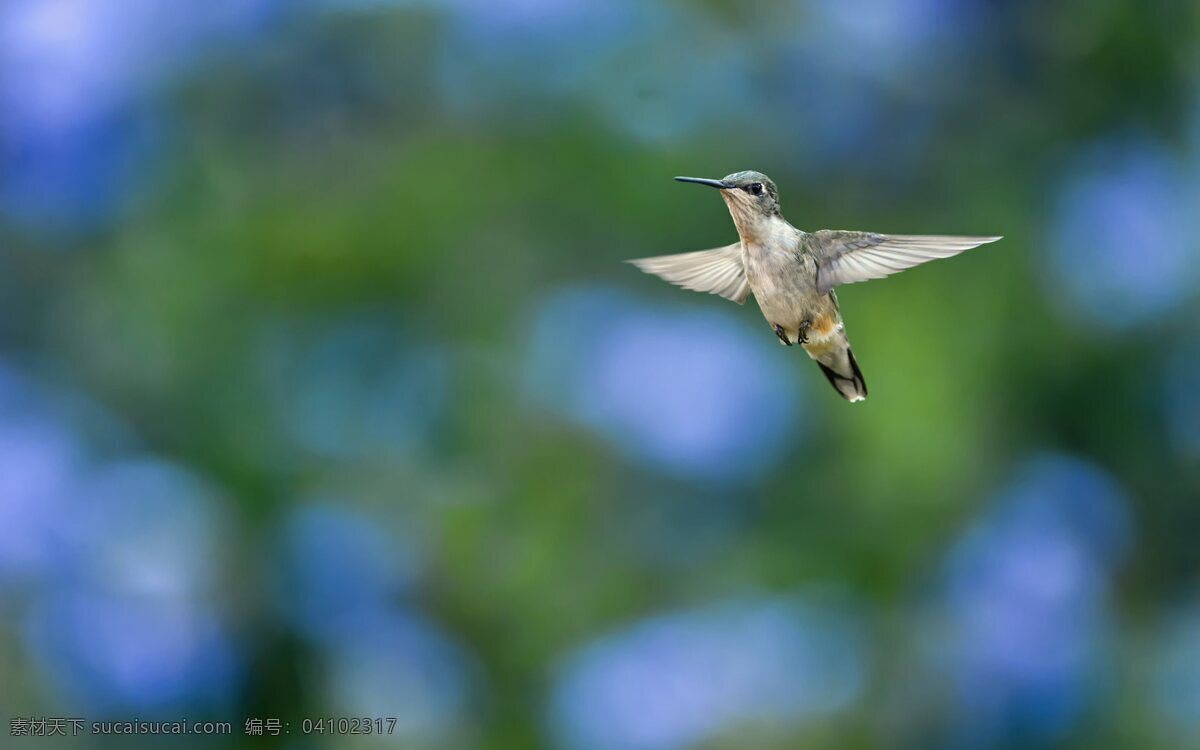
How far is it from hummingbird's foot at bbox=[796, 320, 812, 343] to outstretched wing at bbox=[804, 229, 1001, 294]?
1.6 inches

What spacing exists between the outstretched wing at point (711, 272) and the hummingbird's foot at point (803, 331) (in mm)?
71

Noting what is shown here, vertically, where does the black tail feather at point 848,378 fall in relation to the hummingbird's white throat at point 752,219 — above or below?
below

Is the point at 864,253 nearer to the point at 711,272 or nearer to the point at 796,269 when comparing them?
the point at 796,269

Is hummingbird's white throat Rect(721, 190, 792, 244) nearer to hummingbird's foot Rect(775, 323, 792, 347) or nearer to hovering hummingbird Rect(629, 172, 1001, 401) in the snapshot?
hovering hummingbird Rect(629, 172, 1001, 401)

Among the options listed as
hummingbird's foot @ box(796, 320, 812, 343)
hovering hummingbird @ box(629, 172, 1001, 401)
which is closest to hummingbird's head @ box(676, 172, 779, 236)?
hovering hummingbird @ box(629, 172, 1001, 401)

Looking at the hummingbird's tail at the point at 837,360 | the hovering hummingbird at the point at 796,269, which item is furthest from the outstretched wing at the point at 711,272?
the hummingbird's tail at the point at 837,360

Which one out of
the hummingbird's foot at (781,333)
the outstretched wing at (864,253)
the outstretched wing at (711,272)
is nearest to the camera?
the outstretched wing at (864,253)

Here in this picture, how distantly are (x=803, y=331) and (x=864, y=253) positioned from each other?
10cm

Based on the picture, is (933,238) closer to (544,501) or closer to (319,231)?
(544,501)

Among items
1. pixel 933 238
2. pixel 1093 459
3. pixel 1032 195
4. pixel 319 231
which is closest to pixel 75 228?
pixel 319 231

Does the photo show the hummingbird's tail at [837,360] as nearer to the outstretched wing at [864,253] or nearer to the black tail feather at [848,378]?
the black tail feather at [848,378]

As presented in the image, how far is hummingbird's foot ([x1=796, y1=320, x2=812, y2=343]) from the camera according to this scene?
1427 mm

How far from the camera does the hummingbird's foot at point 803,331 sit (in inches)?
56.2

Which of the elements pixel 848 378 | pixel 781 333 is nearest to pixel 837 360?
pixel 848 378
